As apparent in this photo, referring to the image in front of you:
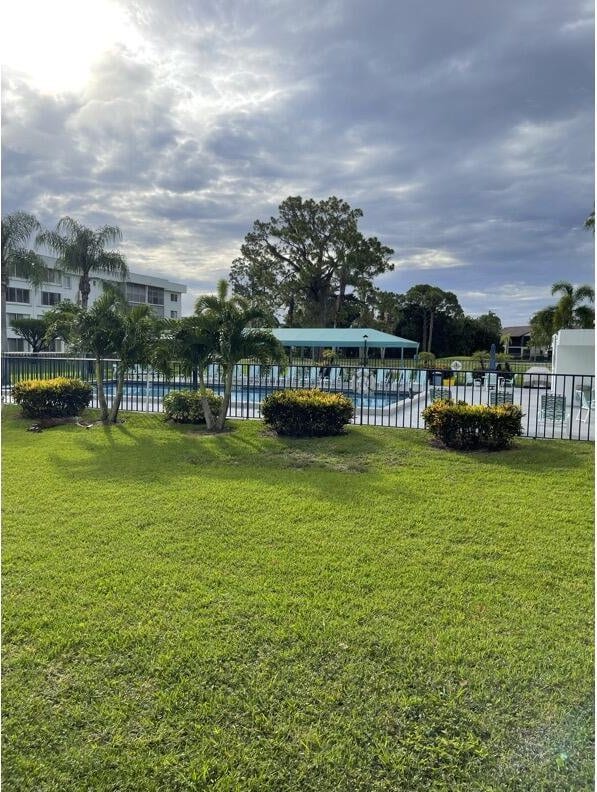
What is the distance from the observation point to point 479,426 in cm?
765

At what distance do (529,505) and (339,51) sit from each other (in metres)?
4.44

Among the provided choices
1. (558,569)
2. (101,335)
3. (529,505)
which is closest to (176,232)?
(101,335)

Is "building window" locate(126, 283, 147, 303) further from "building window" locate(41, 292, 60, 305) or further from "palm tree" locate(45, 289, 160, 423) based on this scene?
"palm tree" locate(45, 289, 160, 423)

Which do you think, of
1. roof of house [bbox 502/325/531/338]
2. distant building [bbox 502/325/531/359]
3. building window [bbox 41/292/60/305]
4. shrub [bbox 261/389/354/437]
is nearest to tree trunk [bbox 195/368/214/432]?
shrub [bbox 261/389/354/437]

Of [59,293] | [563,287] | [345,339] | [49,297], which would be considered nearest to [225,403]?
[345,339]

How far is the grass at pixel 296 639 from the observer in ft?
6.41

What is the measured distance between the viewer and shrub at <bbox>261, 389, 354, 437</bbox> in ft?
28.8

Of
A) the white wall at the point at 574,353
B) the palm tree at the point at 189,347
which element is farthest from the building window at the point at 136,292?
the palm tree at the point at 189,347

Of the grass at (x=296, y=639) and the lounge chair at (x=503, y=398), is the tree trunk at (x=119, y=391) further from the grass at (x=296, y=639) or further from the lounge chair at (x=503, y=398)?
the lounge chair at (x=503, y=398)

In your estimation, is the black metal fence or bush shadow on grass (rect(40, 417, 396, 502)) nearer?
bush shadow on grass (rect(40, 417, 396, 502))

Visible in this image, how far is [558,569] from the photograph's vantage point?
3.64 metres

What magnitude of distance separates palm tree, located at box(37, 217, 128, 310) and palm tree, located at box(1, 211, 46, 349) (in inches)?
169

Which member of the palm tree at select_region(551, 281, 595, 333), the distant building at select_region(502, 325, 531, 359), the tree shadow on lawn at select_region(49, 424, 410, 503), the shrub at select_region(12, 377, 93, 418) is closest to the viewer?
the tree shadow on lawn at select_region(49, 424, 410, 503)

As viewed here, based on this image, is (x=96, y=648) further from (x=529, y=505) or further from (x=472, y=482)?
(x=472, y=482)
